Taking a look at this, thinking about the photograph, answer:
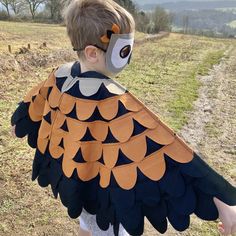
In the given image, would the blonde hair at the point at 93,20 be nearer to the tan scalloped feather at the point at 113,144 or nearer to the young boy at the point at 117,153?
the young boy at the point at 117,153

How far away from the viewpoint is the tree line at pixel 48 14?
27.8m

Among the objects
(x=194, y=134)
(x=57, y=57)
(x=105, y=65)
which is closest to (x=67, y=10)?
(x=105, y=65)

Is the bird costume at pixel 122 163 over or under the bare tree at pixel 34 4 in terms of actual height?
over

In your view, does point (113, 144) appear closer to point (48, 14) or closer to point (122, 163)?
point (122, 163)

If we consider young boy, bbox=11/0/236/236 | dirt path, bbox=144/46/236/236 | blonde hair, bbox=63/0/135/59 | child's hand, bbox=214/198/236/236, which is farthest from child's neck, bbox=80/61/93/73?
dirt path, bbox=144/46/236/236

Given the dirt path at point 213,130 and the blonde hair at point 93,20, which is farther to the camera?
the dirt path at point 213,130

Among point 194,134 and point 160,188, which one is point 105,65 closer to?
→ point 160,188

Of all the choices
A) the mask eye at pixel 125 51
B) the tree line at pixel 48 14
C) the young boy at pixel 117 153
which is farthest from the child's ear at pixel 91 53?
the tree line at pixel 48 14

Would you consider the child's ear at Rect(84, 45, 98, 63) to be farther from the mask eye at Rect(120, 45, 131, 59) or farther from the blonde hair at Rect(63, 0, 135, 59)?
the mask eye at Rect(120, 45, 131, 59)

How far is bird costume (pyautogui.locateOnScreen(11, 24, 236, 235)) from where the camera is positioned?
5.82ft

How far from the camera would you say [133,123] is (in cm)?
183

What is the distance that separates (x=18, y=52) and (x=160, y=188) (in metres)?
8.30

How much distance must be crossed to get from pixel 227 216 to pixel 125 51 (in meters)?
0.87

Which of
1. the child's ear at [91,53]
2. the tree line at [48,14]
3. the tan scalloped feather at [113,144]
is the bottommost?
the tree line at [48,14]
